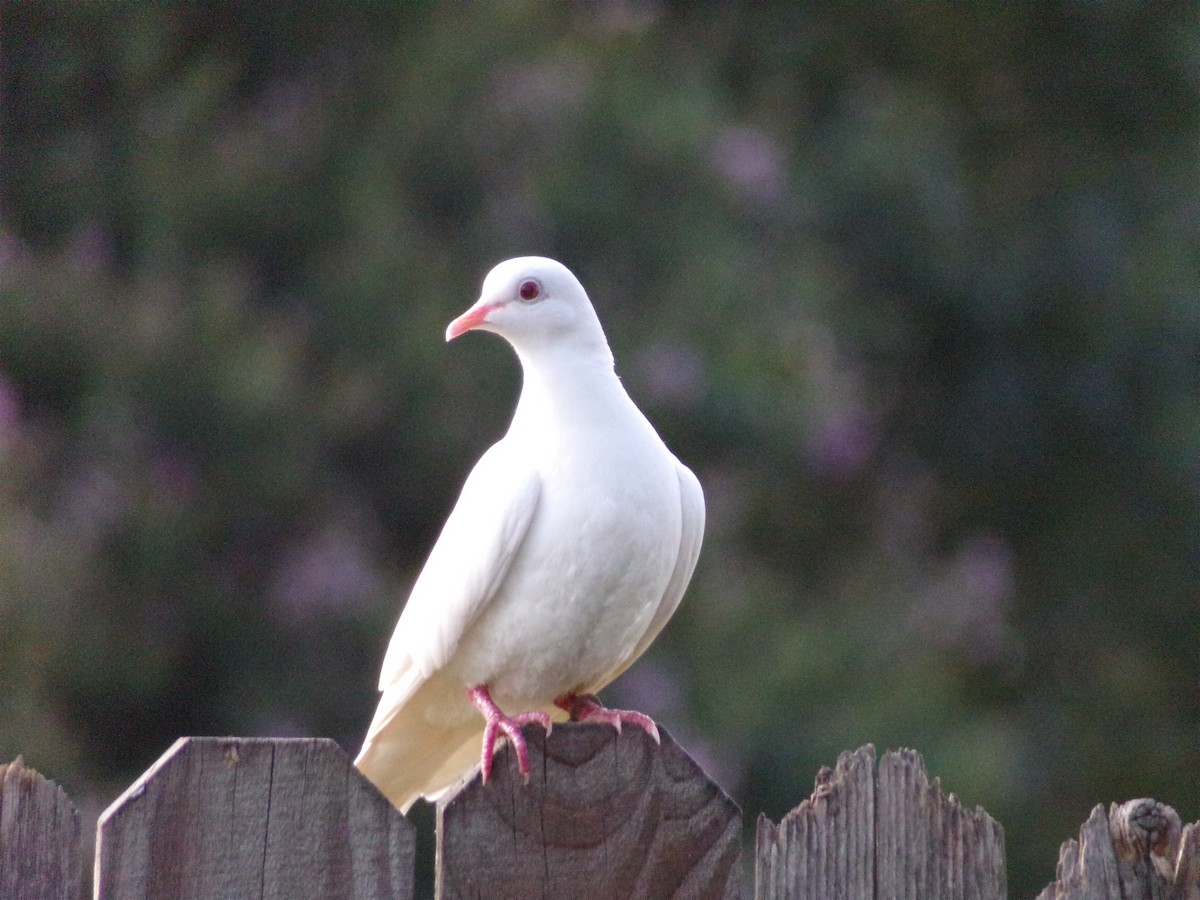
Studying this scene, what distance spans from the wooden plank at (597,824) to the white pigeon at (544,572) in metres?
0.44

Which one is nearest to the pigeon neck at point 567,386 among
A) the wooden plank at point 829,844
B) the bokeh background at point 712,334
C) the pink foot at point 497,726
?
the pink foot at point 497,726

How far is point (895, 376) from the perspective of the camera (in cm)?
1135

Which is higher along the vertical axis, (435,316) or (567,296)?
(567,296)

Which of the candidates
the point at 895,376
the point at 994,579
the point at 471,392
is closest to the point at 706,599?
the point at 471,392

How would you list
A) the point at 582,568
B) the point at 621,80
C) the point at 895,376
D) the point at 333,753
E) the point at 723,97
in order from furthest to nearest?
the point at 895,376 < the point at 723,97 < the point at 621,80 < the point at 582,568 < the point at 333,753

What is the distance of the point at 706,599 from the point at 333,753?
6121 millimetres

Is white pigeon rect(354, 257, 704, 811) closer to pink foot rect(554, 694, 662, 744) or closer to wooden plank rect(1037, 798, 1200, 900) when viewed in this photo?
pink foot rect(554, 694, 662, 744)

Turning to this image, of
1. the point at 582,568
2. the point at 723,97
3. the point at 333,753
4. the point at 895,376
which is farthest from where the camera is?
the point at 895,376

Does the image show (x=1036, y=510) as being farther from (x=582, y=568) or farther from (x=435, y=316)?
(x=582, y=568)

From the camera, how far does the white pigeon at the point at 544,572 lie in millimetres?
2875

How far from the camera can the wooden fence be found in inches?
79.4

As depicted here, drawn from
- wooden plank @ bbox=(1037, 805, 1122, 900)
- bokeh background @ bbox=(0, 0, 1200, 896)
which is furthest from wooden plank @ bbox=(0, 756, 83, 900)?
bokeh background @ bbox=(0, 0, 1200, 896)

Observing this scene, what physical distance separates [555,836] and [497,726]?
0.52 metres

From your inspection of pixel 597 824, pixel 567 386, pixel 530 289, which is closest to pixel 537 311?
pixel 530 289
